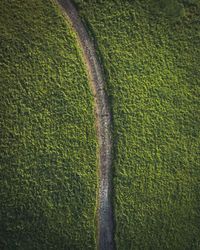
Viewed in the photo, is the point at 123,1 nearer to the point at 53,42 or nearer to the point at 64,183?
the point at 53,42

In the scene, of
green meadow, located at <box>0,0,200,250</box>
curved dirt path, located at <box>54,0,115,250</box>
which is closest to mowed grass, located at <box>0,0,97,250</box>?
green meadow, located at <box>0,0,200,250</box>

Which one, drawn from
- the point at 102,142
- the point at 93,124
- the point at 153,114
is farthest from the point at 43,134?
the point at 153,114

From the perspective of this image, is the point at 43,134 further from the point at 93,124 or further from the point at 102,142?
the point at 102,142

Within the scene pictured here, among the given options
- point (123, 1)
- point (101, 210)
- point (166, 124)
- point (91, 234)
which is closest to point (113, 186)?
point (101, 210)

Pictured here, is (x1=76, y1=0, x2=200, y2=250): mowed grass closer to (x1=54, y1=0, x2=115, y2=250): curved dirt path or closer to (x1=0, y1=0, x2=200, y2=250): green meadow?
(x1=0, y1=0, x2=200, y2=250): green meadow

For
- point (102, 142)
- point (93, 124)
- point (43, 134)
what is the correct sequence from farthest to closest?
point (102, 142)
point (93, 124)
point (43, 134)
